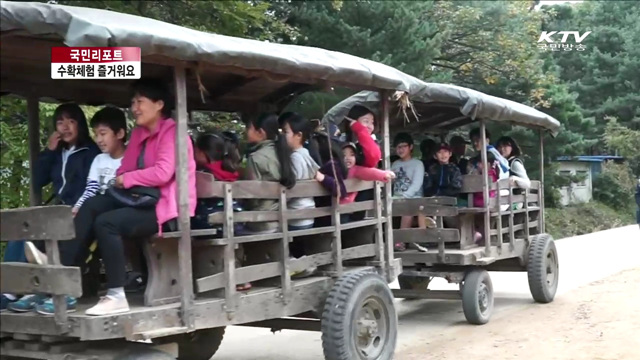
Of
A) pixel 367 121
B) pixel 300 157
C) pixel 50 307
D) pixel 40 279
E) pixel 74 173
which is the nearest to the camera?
pixel 40 279

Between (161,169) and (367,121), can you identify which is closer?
(161,169)

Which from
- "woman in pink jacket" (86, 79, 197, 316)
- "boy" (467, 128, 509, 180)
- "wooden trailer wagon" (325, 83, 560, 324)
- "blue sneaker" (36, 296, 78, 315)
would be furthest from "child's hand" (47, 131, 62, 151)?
"boy" (467, 128, 509, 180)

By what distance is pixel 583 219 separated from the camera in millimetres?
28000

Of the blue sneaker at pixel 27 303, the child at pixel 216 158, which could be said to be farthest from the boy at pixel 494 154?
the blue sneaker at pixel 27 303

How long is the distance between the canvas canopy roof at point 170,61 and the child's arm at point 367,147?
0.45 meters

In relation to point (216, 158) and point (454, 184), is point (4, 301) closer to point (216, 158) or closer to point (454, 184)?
point (216, 158)

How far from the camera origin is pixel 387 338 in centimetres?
662

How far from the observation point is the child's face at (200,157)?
581 cm

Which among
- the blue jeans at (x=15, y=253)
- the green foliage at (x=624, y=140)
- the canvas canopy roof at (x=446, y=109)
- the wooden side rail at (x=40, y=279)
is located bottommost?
the wooden side rail at (x=40, y=279)

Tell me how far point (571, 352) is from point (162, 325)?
14.0 feet

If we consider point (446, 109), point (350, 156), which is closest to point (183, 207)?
point (350, 156)

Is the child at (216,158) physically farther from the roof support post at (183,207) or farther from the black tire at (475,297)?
the black tire at (475,297)

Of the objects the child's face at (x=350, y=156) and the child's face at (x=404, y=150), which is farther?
the child's face at (x=404, y=150)

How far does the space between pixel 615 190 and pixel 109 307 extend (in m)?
31.3
